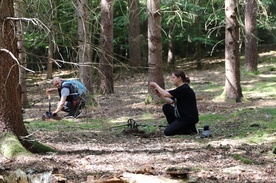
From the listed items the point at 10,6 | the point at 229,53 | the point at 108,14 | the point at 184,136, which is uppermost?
the point at 108,14

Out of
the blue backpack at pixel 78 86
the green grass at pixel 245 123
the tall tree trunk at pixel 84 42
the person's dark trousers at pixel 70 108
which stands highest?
the tall tree trunk at pixel 84 42

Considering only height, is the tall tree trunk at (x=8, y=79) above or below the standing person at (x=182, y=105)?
above

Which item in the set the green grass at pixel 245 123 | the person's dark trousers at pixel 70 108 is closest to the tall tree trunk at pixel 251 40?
the green grass at pixel 245 123

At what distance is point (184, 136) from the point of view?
7891mm

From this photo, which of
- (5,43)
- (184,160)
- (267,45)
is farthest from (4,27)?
(267,45)

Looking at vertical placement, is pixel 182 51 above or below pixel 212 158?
above

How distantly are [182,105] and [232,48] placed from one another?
13.2 ft

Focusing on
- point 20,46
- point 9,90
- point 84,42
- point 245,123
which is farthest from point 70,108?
point 84,42

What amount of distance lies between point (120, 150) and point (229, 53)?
19.7ft

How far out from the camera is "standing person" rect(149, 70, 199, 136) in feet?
25.5

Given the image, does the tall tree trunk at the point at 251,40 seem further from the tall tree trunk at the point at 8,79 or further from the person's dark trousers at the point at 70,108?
the tall tree trunk at the point at 8,79

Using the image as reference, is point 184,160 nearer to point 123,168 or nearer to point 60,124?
point 123,168

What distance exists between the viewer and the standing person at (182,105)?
777 cm

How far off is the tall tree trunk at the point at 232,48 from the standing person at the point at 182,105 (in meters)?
3.78
